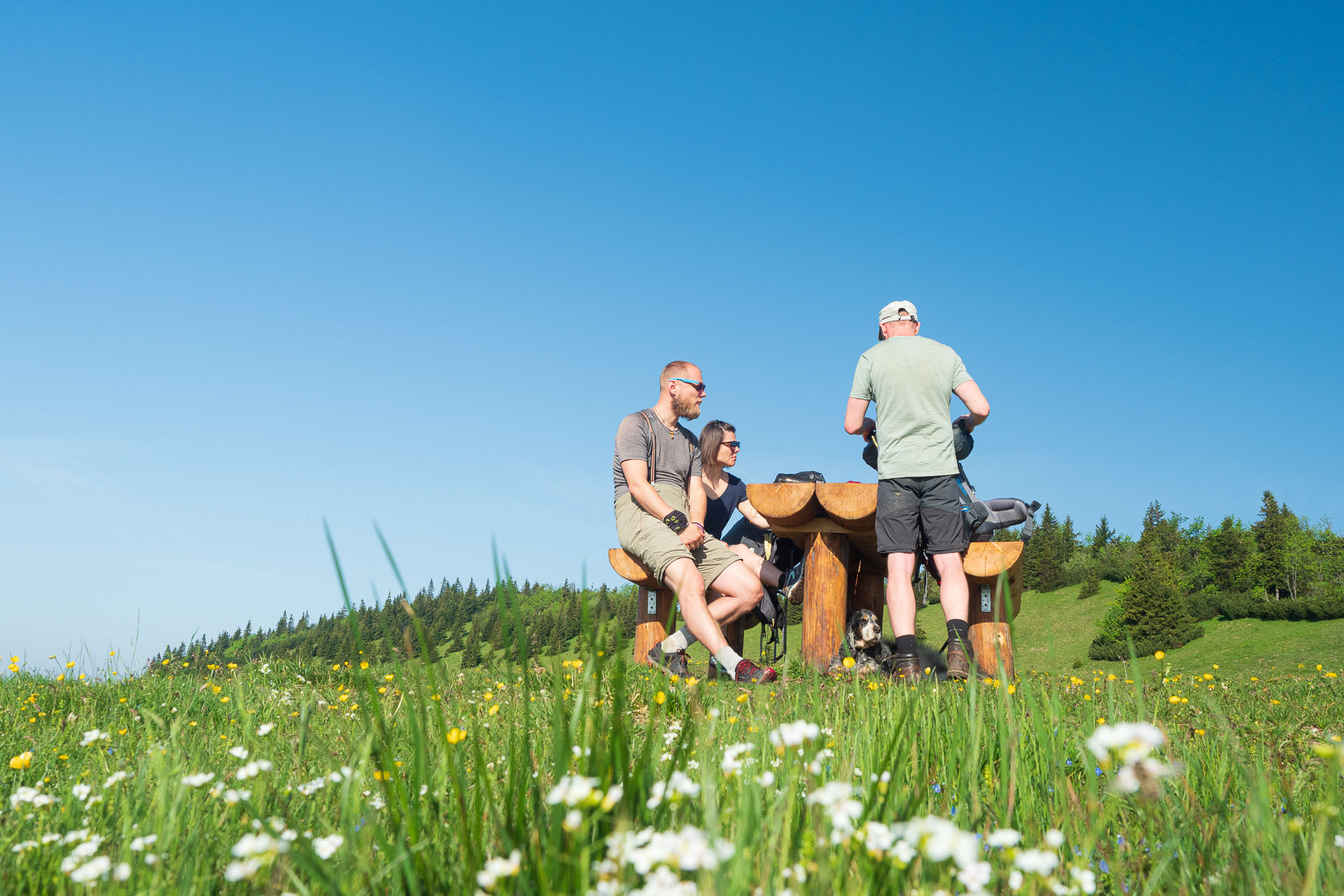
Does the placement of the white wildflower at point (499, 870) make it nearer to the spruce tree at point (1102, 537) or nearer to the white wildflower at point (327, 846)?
the white wildflower at point (327, 846)

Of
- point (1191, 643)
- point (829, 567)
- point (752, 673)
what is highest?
point (829, 567)

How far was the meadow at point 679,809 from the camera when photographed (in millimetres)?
984

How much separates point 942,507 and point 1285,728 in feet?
6.46

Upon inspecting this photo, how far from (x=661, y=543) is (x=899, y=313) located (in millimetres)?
2309

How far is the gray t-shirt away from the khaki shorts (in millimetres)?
95

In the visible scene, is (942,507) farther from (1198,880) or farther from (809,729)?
(809,729)

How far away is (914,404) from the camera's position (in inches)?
197

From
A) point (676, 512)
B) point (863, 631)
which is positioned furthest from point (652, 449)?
point (863, 631)

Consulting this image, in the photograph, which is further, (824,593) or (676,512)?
(824,593)

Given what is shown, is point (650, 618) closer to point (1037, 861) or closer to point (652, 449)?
point (652, 449)

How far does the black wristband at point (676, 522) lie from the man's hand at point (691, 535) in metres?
0.02

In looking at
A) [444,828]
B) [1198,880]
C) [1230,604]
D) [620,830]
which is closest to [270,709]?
[444,828]

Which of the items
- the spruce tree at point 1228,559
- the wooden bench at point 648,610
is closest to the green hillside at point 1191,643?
the wooden bench at point 648,610

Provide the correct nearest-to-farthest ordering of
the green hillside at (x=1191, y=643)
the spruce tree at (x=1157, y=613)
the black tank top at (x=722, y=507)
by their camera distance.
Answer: the black tank top at (x=722, y=507), the green hillside at (x=1191, y=643), the spruce tree at (x=1157, y=613)
